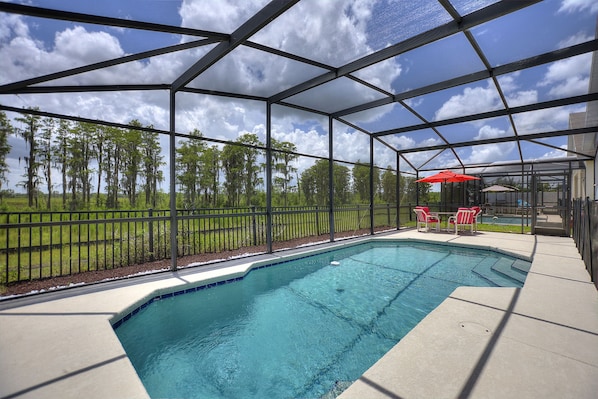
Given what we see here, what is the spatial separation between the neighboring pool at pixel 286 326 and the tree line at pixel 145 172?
8.91 feet

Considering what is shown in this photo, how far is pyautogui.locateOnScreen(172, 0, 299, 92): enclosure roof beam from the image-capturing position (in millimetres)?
2695

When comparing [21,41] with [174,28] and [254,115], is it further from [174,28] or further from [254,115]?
[254,115]

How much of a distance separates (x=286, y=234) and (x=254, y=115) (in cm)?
327

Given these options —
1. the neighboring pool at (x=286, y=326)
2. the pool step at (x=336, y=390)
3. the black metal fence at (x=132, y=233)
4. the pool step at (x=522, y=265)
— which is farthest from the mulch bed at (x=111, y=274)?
the pool step at (x=522, y=265)

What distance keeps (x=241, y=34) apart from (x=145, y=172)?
7443 mm

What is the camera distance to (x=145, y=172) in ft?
29.6

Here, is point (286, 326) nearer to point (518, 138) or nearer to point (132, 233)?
point (132, 233)

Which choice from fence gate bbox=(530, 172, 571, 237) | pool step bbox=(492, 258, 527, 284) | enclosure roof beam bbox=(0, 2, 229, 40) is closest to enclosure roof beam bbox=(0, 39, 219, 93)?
enclosure roof beam bbox=(0, 2, 229, 40)

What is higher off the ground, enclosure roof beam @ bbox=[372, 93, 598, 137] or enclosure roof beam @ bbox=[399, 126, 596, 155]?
enclosure roof beam @ bbox=[372, 93, 598, 137]

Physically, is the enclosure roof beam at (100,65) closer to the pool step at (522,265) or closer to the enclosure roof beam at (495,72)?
the enclosure roof beam at (495,72)

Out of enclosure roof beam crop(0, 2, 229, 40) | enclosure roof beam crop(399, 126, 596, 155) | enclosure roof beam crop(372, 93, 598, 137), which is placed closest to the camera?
enclosure roof beam crop(0, 2, 229, 40)

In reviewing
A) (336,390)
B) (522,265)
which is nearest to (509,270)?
(522,265)

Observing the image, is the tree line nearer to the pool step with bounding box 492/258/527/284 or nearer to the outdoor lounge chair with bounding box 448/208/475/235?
the outdoor lounge chair with bounding box 448/208/475/235

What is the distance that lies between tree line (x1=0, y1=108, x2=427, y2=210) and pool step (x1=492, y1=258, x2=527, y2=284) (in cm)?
394
